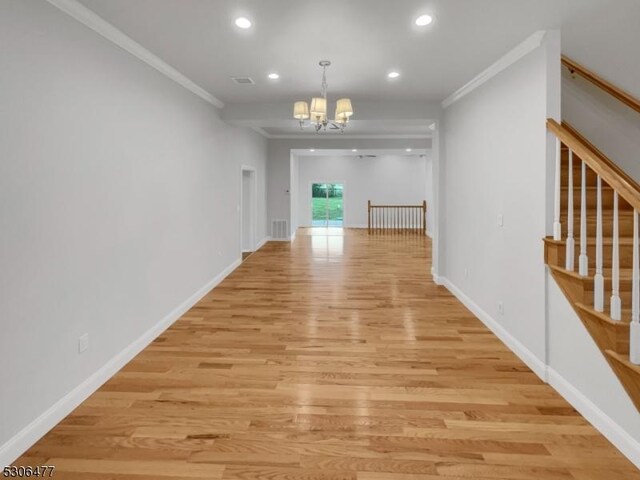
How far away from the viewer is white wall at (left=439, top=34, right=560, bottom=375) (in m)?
3.20

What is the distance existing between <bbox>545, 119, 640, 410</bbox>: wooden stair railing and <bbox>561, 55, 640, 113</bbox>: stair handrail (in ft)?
2.79

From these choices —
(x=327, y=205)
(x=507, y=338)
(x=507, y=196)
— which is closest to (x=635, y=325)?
(x=507, y=338)

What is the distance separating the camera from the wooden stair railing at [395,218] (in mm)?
14492

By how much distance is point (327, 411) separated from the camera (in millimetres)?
2689

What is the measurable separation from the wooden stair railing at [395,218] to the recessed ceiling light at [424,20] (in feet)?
36.1

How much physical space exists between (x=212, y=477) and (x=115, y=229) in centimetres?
204

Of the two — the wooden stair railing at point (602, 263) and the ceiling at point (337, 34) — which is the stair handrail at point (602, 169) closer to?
the wooden stair railing at point (602, 263)

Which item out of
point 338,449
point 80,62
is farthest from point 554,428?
point 80,62

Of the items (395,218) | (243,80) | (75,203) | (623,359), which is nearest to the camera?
(623,359)

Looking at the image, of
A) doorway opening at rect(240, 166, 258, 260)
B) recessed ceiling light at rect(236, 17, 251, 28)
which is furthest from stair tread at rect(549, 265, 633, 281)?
doorway opening at rect(240, 166, 258, 260)

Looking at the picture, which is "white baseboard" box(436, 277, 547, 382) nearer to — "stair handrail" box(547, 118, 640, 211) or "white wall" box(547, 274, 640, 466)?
"white wall" box(547, 274, 640, 466)

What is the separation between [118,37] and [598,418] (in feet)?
13.9

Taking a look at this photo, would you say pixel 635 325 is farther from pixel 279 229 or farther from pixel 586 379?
pixel 279 229

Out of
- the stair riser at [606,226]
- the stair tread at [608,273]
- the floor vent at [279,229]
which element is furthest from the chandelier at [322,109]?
the floor vent at [279,229]
